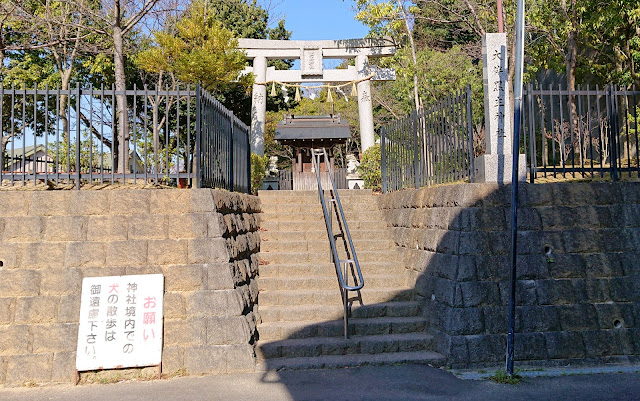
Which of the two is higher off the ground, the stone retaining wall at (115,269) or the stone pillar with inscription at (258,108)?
the stone pillar with inscription at (258,108)

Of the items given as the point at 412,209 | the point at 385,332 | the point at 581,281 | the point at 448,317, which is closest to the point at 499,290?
the point at 448,317

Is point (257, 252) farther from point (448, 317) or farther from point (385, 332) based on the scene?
point (448, 317)

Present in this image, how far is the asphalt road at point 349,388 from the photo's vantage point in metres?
4.91

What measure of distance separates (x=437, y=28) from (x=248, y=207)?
22.3m

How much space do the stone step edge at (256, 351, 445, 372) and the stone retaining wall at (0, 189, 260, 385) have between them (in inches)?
13.6

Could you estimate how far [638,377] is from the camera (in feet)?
A: 17.8

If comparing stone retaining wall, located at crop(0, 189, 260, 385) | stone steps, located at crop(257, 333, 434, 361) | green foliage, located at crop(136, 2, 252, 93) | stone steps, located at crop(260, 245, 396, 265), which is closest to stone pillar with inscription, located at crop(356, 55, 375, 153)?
green foliage, located at crop(136, 2, 252, 93)

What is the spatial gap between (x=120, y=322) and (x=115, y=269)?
24.4 inches

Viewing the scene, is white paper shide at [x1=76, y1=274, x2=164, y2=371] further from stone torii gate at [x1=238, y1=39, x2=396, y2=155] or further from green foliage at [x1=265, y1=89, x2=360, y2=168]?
green foliage at [x1=265, y1=89, x2=360, y2=168]

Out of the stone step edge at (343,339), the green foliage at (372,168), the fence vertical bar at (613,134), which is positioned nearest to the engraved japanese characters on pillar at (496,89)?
the fence vertical bar at (613,134)

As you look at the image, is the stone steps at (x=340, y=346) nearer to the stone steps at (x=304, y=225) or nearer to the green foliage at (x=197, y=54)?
the stone steps at (x=304, y=225)

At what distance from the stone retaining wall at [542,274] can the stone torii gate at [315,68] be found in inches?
571

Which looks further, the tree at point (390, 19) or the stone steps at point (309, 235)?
the tree at point (390, 19)

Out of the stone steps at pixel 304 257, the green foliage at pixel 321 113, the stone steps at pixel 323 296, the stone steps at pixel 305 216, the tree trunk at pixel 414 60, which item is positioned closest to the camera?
the stone steps at pixel 323 296
